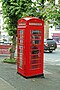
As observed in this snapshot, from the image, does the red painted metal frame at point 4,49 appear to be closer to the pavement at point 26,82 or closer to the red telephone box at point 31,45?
the pavement at point 26,82

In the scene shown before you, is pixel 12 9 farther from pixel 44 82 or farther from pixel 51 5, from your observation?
pixel 44 82

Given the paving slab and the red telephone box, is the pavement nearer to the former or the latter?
the paving slab

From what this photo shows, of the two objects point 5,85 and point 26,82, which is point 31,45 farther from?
point 5,85

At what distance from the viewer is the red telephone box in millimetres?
10773

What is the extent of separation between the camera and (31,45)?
10.9 metres

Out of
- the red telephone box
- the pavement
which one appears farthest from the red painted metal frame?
the red telephone box

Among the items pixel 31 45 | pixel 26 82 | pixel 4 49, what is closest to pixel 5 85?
pixel 26 82

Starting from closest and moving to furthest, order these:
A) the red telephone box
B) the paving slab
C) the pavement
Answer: the paving slab
the pavement
the red telephone box

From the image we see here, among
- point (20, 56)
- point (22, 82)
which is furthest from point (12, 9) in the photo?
point (22, 82)

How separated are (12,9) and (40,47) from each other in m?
4.86

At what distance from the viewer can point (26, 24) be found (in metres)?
10.7

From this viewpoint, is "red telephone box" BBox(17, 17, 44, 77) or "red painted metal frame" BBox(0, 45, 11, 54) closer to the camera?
"red telephone box" BBox(17, 17, 44, 77)

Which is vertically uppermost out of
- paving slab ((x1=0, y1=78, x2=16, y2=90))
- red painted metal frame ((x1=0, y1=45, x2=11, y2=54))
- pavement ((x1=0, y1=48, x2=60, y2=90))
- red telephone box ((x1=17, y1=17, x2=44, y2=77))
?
red telephone box ((x1=17, y1=17, x2=44, y2=77))

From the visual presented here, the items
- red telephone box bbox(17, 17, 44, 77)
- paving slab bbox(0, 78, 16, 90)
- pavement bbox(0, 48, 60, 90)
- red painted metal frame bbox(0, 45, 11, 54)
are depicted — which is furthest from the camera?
red painted metal frame bbox(0, 45, 11, 54)
